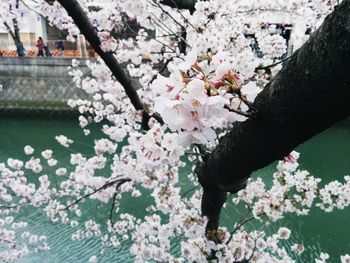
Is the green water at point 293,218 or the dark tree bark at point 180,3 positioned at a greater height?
the dark tree bark at point 180,3

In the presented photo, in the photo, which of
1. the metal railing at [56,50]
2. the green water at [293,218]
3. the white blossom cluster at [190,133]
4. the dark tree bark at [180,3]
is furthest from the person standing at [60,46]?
the dark tree bark at [180,3]

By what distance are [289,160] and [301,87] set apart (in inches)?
31.3

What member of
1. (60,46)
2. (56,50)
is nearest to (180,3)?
(60,46)

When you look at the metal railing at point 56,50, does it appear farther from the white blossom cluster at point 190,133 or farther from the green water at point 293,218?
the white blossom cluster at point 190,133

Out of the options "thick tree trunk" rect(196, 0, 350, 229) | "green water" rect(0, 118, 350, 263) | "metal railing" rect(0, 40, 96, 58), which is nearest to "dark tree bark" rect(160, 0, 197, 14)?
"thick tree trunk" rect(196, 0, 350, 229)

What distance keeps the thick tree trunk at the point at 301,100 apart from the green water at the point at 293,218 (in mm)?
5319

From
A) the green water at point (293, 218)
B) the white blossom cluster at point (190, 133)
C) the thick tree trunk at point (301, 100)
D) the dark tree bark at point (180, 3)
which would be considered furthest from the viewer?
the green water at point (293, 218)

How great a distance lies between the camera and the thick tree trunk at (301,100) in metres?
0.83

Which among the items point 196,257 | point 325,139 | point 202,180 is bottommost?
point 325,139

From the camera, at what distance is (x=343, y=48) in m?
0.80

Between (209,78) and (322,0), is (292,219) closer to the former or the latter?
(322,0)

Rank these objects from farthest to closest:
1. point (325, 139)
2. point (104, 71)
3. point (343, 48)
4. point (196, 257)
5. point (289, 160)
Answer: point (325, 139) → point (104, 71) → point (196, 257) → point (289, 160) → point (343, 48)

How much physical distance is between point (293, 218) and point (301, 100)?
7.87 m

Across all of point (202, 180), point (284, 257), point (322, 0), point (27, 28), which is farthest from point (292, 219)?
point (27, 28)
